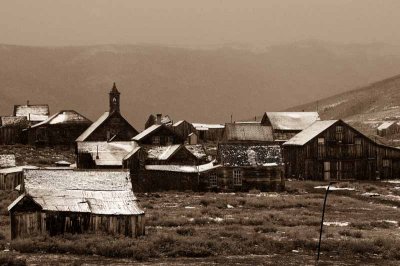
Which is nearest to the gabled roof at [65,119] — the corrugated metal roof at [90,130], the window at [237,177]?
the corrugated metal roof at [90,130]

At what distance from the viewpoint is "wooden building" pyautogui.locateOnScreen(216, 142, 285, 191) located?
5944cm

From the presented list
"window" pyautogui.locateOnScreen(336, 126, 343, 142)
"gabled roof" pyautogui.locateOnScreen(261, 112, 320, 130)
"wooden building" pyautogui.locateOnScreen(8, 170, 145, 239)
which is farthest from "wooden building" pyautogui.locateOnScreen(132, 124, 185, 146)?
"wooden building" pyautogui.locateOnScreen(8, 170, 145, 239)

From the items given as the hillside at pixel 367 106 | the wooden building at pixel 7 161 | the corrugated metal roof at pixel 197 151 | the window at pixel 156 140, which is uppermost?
the hillside at pixel 367 106

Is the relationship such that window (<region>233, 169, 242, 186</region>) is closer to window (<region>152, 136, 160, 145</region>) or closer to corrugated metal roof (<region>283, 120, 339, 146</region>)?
corrugated metal roof (<region>283, 120, 339, 146</region>)

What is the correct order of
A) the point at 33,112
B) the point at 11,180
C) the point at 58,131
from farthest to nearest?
the point at 33,112 → the point at 58,131 → the point at 11,180

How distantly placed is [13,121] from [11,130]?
1.23 metres

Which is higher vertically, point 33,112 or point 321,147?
point 33,112

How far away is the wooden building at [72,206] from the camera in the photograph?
31750mm

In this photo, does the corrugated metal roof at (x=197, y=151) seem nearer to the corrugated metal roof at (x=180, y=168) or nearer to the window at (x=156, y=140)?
the corrugated metal roof at (x=180, y=168)

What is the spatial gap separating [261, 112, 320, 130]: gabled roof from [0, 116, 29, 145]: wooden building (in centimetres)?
3090

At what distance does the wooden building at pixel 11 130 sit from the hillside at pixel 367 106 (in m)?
49.0

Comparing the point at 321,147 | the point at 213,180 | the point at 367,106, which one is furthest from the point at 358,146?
A: the point at 367,106

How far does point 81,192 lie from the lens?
3366cm

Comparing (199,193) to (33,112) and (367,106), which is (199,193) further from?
(367,106)
